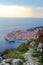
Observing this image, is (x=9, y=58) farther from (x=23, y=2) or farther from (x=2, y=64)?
(x=23, y=2)

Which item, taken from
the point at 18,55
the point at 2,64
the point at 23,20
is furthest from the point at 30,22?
the point at 2,64

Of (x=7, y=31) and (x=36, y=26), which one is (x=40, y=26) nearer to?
(x=36, y=26)

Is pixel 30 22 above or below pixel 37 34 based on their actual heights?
above

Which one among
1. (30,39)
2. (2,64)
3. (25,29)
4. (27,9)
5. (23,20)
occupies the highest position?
(27,9)

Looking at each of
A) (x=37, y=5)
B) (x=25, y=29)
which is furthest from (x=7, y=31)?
(x=37, y=5)

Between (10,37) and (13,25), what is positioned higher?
(13,25)

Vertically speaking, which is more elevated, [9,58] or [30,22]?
[30,22]
